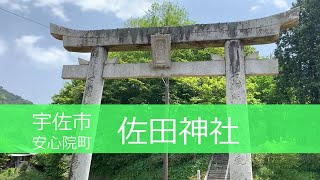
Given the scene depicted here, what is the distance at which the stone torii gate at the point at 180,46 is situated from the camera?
8297 millimetres

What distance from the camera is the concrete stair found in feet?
66.7

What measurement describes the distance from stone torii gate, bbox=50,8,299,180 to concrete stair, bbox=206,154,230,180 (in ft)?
41.2

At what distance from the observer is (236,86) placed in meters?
8.23

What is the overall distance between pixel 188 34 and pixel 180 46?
442mm

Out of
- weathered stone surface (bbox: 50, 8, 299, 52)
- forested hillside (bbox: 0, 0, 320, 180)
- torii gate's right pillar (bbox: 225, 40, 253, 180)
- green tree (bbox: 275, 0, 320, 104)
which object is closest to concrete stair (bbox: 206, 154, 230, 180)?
forested hillside (bbox: 0, 0, 320, 180)

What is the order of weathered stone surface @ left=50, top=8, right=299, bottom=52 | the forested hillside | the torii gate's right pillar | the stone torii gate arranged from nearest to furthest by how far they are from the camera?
the torii gate's right pillar
the stone torii gate
weathered stone surface @ left=50, top=8, right=299, bottom=52
the forested hillside

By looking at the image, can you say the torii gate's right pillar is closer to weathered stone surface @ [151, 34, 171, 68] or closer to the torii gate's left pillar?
weathered stone surface @ [151, 34, 171, 68]

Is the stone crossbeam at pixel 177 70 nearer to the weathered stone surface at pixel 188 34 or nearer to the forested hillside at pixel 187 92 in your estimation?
the weathered stone surface at pixel 188 34

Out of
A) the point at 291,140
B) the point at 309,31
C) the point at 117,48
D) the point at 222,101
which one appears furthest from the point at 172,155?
the point at 117,48

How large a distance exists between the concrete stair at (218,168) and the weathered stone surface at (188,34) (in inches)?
500

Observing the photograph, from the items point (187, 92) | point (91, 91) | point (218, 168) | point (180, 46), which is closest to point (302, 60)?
point (187, 92)

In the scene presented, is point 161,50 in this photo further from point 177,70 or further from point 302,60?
point 302,60

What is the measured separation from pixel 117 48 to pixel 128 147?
641 inches

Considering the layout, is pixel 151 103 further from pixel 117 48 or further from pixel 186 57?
pixel 117 48
